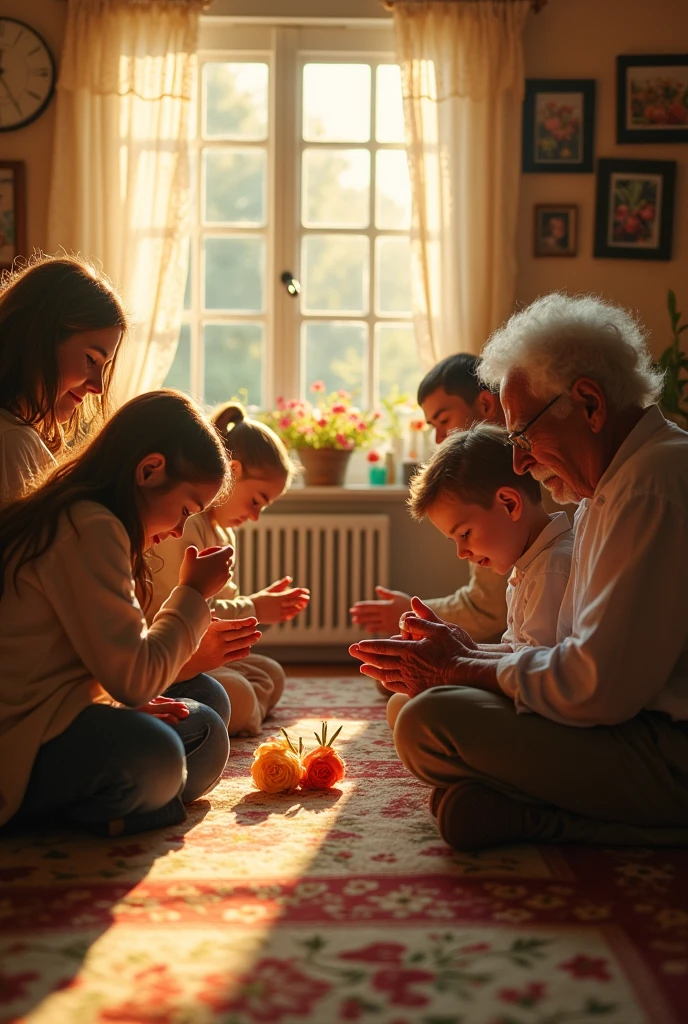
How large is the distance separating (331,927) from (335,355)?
11.0 ft

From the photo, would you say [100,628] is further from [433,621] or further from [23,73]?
[23,73]

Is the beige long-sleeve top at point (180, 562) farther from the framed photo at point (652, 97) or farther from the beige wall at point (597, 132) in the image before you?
the framed photo at point (652, 97)

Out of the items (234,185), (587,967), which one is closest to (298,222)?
(234,185)

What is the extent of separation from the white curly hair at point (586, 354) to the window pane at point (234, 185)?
2.86 m

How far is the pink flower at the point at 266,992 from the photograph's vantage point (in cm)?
128

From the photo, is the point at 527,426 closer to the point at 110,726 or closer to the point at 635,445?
the point at 635,445

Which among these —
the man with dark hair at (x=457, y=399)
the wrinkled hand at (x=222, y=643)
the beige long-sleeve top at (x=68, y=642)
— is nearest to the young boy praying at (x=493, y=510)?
the wrinkled hand at (x=222, y=643)

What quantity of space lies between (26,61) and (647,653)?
3.70 meters

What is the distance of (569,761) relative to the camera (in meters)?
1.82

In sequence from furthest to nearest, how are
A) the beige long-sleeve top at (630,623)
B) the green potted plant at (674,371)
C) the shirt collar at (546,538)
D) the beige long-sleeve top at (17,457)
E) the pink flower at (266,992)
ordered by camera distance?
1. the green potted plant at (674,371)
2. the shirt collar at (546,538)
3. the beige long-sleeve top at (17,457)
4. the beige long-sleeve top at (630,623)
5. the pink flower at (266,992)

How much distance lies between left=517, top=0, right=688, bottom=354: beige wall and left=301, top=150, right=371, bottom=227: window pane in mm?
670

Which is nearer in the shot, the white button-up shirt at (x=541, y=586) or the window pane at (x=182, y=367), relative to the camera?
the white button-up shirt at (x=541, y=586)

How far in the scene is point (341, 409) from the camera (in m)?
4.32

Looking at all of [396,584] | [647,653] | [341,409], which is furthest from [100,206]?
[647,653]
